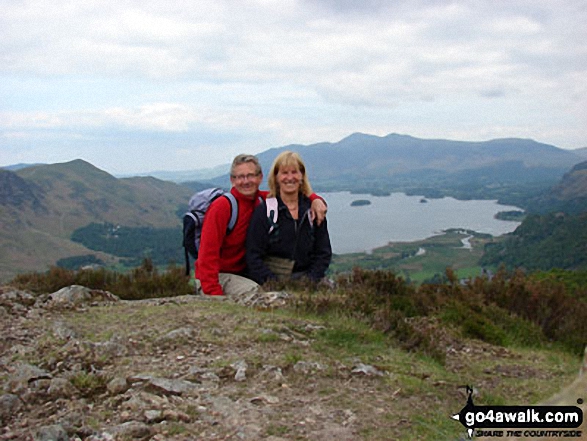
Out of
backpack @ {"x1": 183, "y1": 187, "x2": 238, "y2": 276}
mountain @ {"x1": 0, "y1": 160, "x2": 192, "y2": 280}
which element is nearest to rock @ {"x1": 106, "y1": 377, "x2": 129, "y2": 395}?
backpack @ {"x1": 183, "y1": 187, "x2": 238, "y2": 276}

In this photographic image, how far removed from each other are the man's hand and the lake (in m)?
79.9

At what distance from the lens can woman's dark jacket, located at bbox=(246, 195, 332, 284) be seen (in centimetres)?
650

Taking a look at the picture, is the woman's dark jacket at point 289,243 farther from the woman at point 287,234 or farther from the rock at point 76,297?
the rock at point 76,297

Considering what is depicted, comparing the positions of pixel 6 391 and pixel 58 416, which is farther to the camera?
pixel 6 391

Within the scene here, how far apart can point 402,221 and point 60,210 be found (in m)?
103

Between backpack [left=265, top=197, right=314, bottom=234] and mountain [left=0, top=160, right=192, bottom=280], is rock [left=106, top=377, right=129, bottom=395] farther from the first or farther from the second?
mountain [left=0, top=160, right=192, bottom=280]

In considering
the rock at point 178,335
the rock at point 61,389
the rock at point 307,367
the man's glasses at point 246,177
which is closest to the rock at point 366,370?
the rock at point 307,367

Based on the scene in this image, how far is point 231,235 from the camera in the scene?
267 inches

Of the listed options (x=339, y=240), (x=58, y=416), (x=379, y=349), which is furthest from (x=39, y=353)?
(x=339, y=240)

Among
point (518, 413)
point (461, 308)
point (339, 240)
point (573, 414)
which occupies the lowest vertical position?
point (339, 240)

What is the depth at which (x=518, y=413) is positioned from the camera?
2104 mm

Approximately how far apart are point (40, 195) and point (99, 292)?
17266 cm

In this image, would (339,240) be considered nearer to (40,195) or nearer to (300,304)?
(300,304)

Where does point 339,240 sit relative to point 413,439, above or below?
below
